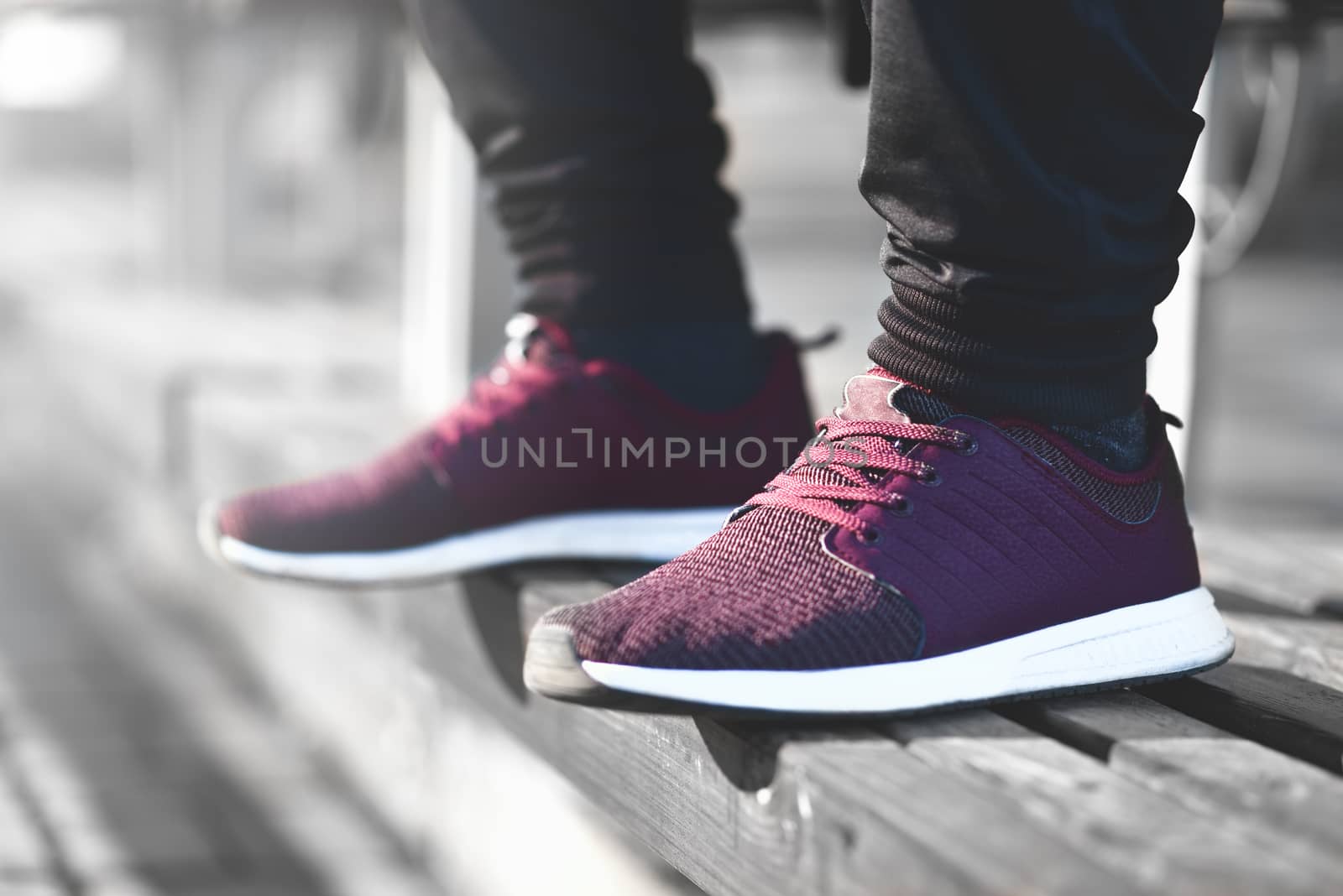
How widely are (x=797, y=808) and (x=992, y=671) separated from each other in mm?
143

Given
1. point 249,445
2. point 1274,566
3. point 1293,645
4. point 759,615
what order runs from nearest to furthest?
point 759,615 < point 1293,645 < point 1274,566 < point 249,445

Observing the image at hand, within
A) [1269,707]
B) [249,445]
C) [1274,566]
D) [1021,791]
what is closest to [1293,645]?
[1269,707]

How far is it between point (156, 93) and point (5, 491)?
1.19 m

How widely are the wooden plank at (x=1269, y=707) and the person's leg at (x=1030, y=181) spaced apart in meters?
0.18

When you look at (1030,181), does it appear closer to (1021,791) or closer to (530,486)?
(1021,791)

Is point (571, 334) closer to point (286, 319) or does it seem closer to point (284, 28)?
point (286, 319)

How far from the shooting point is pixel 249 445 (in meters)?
2.08

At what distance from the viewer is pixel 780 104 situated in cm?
1648

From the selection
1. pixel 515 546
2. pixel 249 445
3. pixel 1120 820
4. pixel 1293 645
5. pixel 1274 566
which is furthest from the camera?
pixel 249 445

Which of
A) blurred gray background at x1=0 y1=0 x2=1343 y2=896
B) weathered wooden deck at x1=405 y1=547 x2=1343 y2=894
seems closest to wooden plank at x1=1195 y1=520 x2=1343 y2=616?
blurred gray background at x1=0 y1=0 x2=1343 y2=896

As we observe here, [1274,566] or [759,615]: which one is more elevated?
[759,615]

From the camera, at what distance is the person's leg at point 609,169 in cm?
107

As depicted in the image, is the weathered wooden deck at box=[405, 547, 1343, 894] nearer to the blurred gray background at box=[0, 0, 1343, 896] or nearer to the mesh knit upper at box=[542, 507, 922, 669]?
the mesh knit upper at box=[542, 507, 922, 669]

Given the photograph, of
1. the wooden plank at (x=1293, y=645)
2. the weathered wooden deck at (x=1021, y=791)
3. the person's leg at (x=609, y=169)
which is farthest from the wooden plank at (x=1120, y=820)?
the person's leg at (x=609, y=169)
